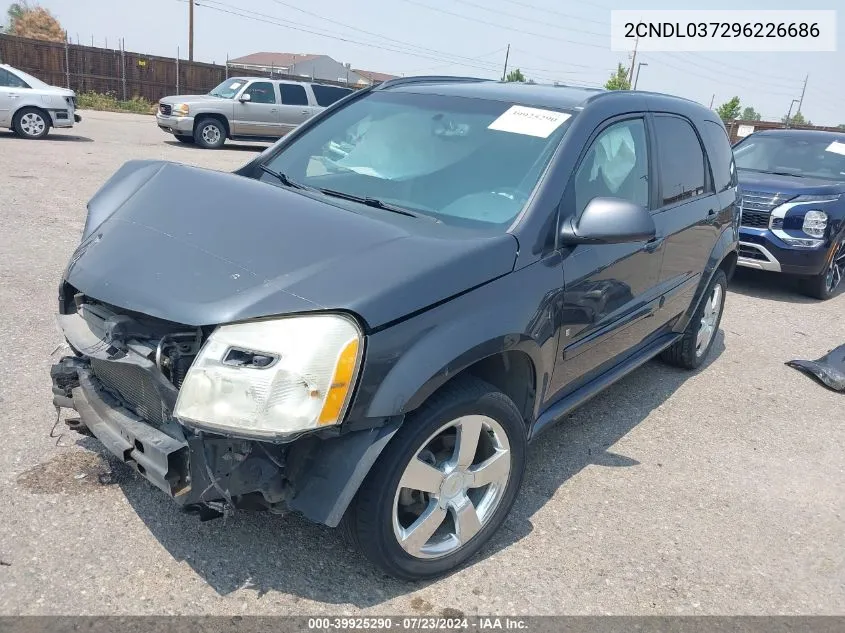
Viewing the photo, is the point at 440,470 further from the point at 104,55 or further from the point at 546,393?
the point at 104,55

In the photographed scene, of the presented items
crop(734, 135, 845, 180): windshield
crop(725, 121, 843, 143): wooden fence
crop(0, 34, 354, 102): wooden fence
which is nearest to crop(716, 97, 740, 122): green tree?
crop(725, 121, 843, 143): wooden fence

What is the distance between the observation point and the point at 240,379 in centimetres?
208

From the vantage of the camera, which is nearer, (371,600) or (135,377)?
(135,377)

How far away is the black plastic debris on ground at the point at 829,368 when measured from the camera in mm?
5031

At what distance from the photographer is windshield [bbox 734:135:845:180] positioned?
26.8ft

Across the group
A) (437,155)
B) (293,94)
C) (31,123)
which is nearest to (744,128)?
(293,94)

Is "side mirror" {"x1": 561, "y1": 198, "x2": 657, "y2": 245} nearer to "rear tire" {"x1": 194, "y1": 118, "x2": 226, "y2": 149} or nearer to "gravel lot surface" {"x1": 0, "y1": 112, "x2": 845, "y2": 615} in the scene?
"gravel lot surface" {"x1": 0, "y1": 112, "x2": 845, "y2": 615}

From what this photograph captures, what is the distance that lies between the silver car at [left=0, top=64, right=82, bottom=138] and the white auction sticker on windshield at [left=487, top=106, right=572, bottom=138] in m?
14.1

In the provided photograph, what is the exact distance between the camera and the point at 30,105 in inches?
565

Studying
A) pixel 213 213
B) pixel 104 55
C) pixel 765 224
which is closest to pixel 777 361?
pixel 765 224

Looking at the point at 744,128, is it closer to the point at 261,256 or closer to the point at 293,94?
the point at 293,94

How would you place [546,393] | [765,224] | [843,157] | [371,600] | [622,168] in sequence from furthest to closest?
[843,157]
[765,224]
[622,168]
[546,393]
[371,600]

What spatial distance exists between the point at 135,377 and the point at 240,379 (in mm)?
506

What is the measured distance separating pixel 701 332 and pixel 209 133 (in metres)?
14.4
